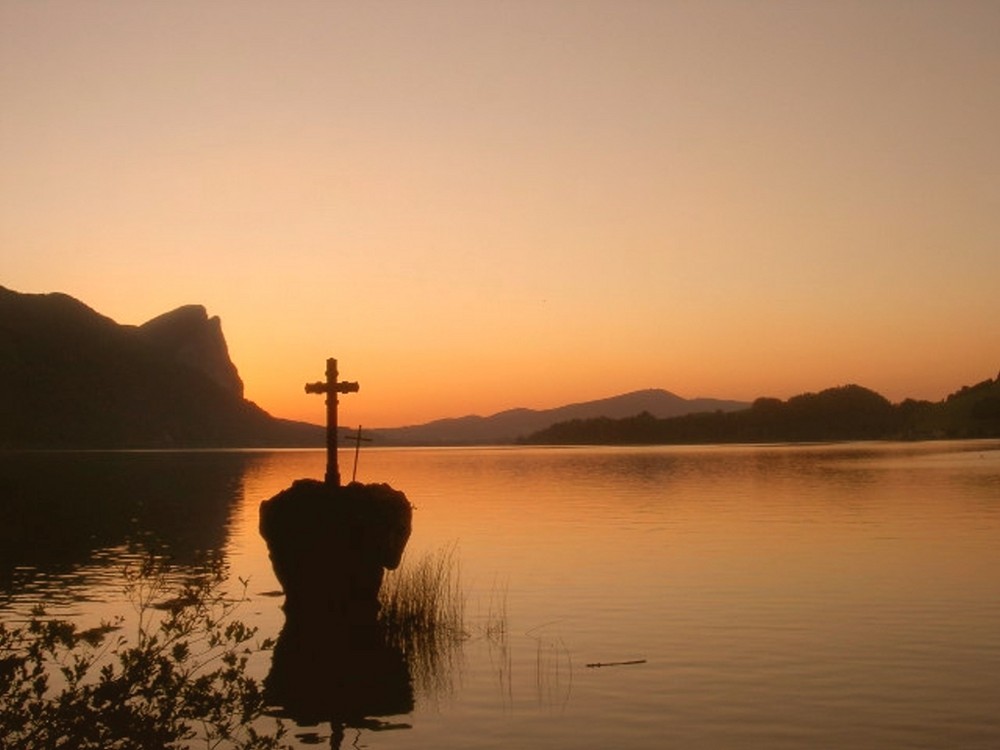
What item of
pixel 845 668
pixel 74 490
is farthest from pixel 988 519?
pixel 74 490

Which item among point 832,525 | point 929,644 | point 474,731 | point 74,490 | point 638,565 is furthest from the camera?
point 74,490

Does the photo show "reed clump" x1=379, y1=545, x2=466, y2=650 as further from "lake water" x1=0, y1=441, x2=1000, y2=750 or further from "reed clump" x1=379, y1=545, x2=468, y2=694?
"lake water" x1=0, y1=441, x2=1000, y2=750

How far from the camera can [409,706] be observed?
20.4 m

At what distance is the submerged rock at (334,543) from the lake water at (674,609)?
1981 mm

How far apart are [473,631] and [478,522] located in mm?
37498

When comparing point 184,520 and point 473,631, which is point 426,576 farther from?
point 184,520

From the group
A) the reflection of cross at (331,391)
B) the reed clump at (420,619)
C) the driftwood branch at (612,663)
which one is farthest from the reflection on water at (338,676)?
the driftwood branch at (612,663)

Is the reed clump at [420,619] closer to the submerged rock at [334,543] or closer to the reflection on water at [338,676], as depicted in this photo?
the reflection on water at [338,676]

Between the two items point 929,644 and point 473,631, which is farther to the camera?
point 473,631

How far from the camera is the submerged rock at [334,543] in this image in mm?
26688

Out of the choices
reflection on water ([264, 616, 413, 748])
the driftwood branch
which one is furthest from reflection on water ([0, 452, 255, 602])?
the driftwood branch

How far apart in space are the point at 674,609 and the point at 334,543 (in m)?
9.78

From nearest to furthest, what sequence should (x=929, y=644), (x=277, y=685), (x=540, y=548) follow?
(x=277, y=685) < (x=929, y=644) < (x=540, y=548)

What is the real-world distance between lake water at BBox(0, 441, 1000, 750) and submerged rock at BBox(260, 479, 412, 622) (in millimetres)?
1981
